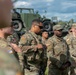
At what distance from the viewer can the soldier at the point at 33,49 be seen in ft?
18.9

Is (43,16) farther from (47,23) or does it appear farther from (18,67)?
(18,67)

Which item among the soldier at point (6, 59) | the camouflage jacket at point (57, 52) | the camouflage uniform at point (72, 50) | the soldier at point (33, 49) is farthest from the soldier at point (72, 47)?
the soldier at point (6, 59)

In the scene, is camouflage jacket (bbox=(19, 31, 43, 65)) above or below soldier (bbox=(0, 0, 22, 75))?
below

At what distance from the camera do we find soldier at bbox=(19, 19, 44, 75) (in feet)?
18.9

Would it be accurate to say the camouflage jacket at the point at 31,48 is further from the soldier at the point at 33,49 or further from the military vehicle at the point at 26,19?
the military vehicle at the point at 26,19

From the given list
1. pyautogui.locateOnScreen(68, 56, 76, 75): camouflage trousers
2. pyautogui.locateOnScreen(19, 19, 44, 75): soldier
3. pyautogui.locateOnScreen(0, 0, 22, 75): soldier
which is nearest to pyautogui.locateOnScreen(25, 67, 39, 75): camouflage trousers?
pyautogui.locateOnScreen(19, 19, 44, 75): soldier

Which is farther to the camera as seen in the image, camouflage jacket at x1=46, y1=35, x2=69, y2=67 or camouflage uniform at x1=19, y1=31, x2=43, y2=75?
camouflage jacket at x1=46, y1=35, x2=69, y2=67

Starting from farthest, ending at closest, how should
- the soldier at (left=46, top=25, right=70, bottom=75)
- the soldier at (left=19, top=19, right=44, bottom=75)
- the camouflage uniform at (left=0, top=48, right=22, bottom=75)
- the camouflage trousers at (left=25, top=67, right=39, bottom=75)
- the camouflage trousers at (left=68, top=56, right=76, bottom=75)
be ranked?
1. the camouflage trousers at (left=68, top=56, right=76, bottom=75)
2. the soldier at (left=46, top=25, right=70, bottom=75)
3. the camouflage trousers at (left=25, top=67, right=39, bottom=75)
4. the soldier at (left=19, top=19, right=44, bottom=75)
5. the camouflage uniform at (left=0, top=48, right=22, bottom=75)

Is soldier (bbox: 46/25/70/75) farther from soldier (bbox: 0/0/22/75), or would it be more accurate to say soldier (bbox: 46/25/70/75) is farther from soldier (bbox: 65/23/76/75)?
soldier (bbox: 0/0/22/75)

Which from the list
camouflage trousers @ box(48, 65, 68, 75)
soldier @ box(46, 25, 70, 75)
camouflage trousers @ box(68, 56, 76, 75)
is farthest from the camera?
camouflage trousers @ box(68, 56, 76, 75)

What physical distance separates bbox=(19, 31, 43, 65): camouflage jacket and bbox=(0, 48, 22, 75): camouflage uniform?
4.80 meters

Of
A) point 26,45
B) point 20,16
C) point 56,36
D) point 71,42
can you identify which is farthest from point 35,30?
point 20,16

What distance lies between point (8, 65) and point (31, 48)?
4849mm

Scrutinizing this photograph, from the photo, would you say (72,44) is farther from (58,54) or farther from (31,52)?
(31,52)
